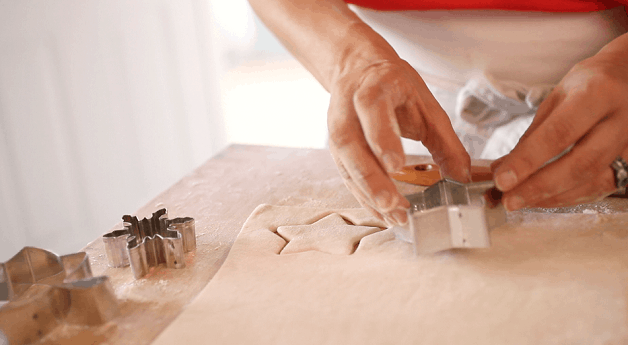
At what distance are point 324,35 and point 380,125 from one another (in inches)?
15.3

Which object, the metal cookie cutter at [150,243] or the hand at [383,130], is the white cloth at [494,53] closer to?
the hand at [383,130]

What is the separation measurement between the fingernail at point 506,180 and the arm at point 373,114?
0.08m

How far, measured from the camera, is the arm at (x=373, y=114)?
0.71 metres

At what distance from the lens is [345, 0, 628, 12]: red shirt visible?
1.10 metres

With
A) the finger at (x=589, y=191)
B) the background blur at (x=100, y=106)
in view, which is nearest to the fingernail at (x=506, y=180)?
the finger at (x=589, y=191)

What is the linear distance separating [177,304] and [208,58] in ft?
9.27

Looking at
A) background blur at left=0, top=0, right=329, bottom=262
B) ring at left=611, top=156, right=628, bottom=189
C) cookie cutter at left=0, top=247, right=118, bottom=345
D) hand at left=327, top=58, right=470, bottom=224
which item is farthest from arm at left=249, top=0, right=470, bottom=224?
background blur at left=0, top=0, right=329, bottom=262

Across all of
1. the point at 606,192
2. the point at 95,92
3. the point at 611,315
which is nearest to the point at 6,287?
the point at 611,315

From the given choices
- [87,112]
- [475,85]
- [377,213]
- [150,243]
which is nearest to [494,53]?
[475,85]

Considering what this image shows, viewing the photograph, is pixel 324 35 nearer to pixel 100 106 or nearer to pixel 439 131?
pixel 439 131

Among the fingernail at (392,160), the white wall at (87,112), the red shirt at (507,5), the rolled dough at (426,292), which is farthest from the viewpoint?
the white wall at (87,112)

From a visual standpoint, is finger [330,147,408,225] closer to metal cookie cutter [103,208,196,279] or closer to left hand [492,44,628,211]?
left hand [492,44,628,211]

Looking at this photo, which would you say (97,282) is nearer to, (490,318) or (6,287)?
(6,287)

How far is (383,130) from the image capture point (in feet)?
2.28
